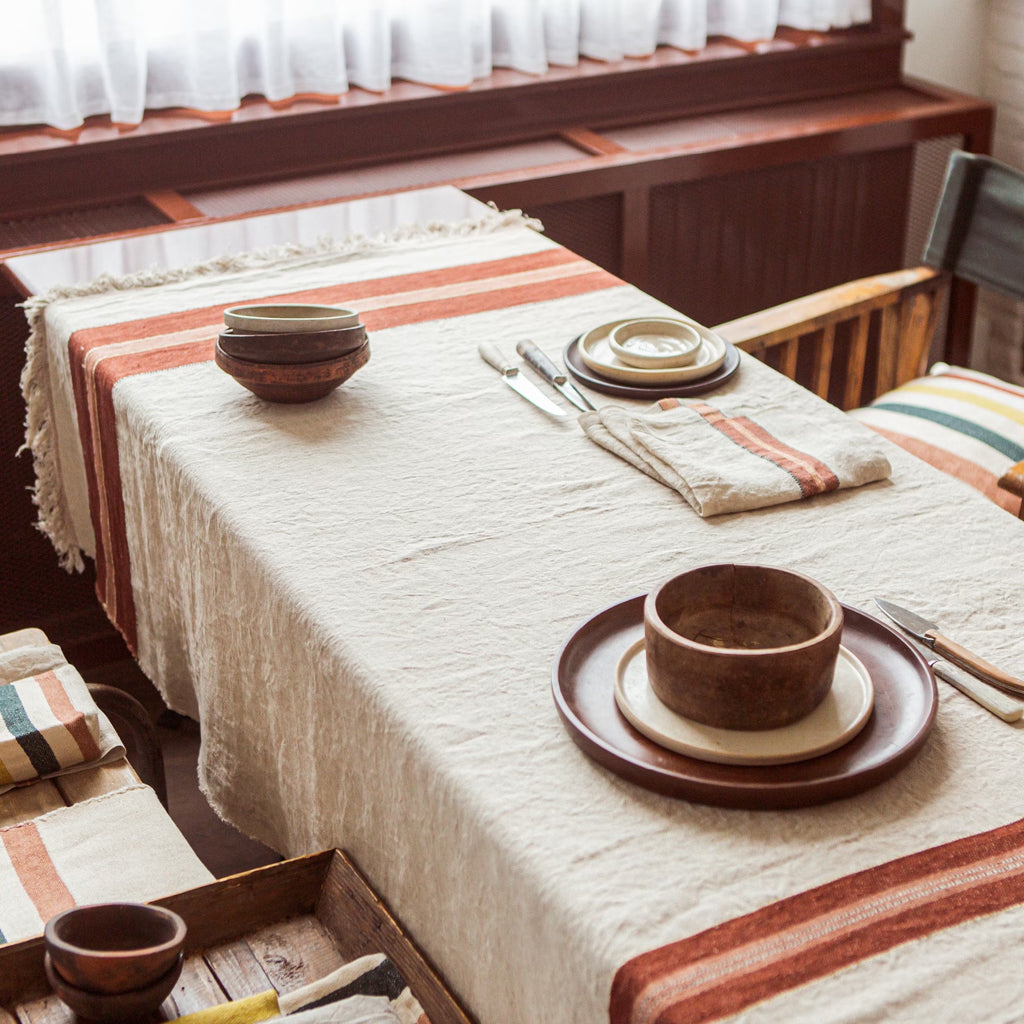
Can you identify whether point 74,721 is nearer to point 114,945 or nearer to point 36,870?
point 36,870

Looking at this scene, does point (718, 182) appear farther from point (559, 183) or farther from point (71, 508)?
point (71, 508)

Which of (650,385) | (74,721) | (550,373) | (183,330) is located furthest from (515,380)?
(74,721)

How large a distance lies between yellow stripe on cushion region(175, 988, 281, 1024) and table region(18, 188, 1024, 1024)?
119 mm

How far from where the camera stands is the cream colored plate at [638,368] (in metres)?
1.35

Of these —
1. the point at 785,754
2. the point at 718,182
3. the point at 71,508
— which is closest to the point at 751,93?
the point at 718,182

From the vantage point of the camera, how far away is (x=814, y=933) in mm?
704

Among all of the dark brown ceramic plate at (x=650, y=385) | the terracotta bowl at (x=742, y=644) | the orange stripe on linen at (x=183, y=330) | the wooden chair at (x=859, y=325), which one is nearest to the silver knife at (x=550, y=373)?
the dark brown ceramic plate at (x=650, y=385)

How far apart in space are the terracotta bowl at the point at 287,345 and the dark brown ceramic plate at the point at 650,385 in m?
0.25

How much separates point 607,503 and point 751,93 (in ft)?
5.80

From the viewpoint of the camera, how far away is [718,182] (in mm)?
2424

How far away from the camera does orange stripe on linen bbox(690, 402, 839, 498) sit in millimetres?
1148

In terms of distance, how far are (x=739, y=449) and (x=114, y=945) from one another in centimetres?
68

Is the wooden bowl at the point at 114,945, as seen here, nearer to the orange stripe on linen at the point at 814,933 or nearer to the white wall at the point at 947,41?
the orange stripe on linen at the point at 814,933

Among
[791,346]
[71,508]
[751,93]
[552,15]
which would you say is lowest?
[71,508]
